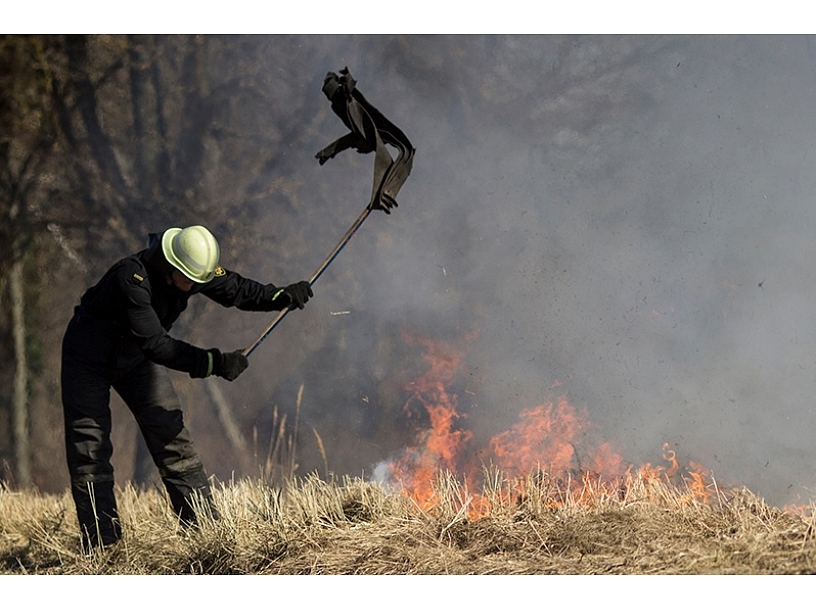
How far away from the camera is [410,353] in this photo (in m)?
5.72

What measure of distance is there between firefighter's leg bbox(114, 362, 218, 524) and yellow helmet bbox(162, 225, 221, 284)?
684mm

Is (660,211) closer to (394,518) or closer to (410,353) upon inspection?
(410,353)

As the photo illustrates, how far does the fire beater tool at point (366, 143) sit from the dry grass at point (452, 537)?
3.18 ft

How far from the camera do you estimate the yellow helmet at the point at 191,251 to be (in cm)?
446

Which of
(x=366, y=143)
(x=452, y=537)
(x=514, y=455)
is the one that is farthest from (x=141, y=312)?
(x=514, y=455)

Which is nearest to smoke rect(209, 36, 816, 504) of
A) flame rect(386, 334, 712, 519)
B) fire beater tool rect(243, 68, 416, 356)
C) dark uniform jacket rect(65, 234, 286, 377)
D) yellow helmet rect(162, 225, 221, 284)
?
flame rect(386, 334, 712, 519)

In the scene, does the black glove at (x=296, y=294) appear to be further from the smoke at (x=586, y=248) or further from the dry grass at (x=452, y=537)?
the smoke at (x=586, y=248)

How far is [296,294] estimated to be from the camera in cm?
476

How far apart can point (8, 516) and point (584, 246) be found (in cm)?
379

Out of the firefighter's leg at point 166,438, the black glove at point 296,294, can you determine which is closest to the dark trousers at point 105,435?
the firefighter's leg at point 166,438

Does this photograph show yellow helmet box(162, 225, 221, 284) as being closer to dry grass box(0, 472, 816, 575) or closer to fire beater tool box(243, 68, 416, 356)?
fire beater tool box(243, 68, 416, 356)

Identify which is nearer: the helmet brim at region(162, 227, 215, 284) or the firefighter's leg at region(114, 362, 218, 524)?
the helmet brim at region(162, 227, 215, 284)

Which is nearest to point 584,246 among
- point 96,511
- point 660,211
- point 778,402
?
point 660,211

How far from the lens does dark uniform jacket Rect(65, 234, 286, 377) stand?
4398 mm
